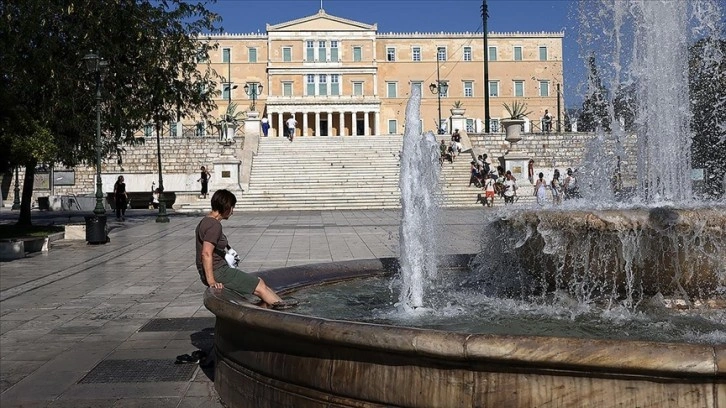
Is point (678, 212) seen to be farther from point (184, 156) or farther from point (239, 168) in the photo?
point (184, 156)

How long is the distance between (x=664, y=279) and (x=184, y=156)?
37.8 metres

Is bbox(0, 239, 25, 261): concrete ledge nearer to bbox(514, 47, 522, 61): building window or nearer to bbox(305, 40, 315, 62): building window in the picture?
bbox(305, 40, 315, 62): building window

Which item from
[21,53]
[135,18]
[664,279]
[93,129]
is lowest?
[664,279]

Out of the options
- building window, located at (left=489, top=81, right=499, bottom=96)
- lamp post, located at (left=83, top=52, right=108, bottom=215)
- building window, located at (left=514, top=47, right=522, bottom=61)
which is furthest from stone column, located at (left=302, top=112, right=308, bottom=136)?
lamp post, located at (left=83, top=52, right=108, bottom=215)

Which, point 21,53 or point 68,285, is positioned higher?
point 21,53

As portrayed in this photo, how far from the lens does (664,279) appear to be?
5.21 meters

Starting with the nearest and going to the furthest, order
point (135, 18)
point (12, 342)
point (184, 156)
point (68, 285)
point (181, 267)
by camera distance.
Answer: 1. point (12, 342)
2. point (68, 285)
3. point (181, 267)
4. point (135, 18)
5. point (184, 156)

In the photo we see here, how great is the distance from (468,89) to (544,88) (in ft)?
25.3

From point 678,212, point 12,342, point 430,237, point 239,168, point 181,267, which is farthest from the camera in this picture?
point 239,168

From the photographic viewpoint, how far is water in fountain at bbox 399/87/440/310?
6.52m

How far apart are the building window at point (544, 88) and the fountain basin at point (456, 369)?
71.6m

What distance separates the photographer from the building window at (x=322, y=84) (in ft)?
235

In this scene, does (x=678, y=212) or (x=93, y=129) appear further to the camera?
(x=93, y=129)

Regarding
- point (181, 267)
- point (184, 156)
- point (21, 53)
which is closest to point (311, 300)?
point (181, 267)
